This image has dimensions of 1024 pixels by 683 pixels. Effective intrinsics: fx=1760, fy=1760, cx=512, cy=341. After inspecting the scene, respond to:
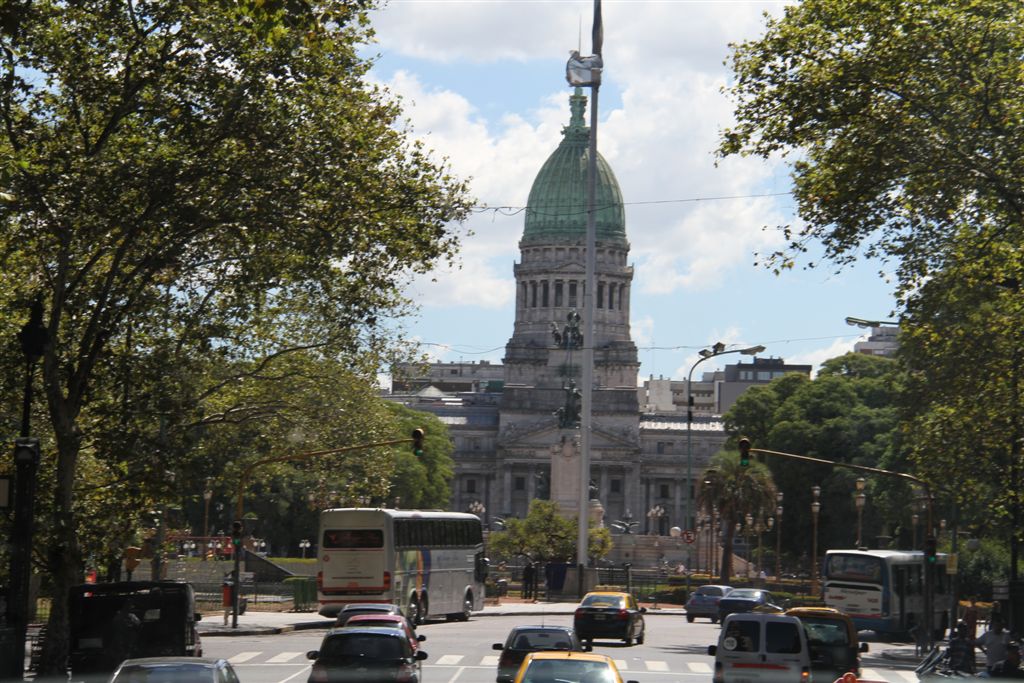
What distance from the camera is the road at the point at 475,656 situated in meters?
35.2

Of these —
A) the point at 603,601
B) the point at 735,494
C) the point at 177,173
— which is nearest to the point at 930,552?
the point at 603,601

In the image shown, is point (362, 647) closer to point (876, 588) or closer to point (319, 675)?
point (319, 675)

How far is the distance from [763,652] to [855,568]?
28830 mm

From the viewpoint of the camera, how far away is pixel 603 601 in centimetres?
4634

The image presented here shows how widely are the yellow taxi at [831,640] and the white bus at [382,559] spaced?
61.0 feet

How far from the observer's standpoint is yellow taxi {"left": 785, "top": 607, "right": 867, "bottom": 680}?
109 feet

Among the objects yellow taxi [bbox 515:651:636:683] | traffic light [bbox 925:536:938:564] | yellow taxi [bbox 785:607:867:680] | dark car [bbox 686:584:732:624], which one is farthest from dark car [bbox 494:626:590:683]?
dark car [bbox 686:584:732:624]

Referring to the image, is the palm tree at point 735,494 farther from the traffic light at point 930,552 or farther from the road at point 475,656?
the traffic light at point 930,552

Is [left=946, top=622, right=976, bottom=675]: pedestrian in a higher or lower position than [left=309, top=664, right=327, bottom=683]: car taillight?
higher

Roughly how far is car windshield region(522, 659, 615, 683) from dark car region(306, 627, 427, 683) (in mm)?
2517

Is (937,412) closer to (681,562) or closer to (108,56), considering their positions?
(108,56)

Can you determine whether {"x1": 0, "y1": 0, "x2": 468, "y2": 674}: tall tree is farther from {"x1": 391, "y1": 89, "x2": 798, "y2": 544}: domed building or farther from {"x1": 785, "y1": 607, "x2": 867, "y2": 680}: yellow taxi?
{"x1": 391, "y1": 89, "x2": 798, "y2": 544}: domed building

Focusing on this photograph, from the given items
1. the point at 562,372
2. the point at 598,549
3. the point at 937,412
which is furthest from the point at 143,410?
the point at 562,372

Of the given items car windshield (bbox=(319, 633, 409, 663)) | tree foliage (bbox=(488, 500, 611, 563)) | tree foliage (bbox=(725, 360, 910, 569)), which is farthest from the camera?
tree foliage (bbox=(725, 360, 910, 569))
